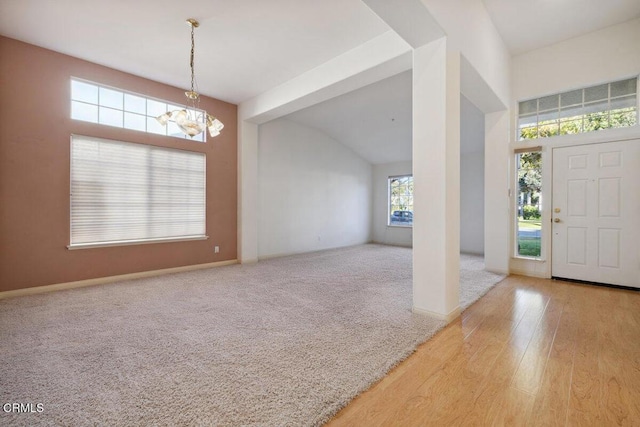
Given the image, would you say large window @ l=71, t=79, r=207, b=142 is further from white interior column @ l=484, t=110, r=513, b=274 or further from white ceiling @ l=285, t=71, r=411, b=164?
white interior column @ l=484, t=110, r=513, b=274

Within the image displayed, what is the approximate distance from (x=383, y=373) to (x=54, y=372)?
2.20 meters

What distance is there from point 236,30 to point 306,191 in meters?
4.23

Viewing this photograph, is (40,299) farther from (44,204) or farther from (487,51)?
(487,51)

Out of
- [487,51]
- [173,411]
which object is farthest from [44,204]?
[487,51]

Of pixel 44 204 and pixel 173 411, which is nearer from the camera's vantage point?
pixel 173 411

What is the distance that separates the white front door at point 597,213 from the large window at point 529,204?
8.1 inches

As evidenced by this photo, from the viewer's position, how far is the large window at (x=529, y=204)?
14.5 ft

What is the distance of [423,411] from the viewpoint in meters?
1.53

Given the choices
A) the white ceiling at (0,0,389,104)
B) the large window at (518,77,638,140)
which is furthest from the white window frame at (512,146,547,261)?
the white ceiling at (0,0,389,104)

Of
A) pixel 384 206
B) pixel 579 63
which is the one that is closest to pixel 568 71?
pixel 579 63

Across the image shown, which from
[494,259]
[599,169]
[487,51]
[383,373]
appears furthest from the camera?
[494,259]

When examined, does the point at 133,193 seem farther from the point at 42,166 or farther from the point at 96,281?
the point at 96,281

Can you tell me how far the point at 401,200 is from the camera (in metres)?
8.71

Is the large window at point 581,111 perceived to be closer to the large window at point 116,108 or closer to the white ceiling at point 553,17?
the white ceiling at point 553,17
